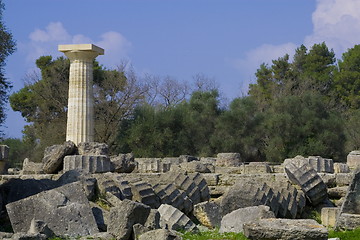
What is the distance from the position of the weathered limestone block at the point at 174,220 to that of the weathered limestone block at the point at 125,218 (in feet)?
4.70

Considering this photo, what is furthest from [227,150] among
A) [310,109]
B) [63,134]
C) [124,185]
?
[124,185]

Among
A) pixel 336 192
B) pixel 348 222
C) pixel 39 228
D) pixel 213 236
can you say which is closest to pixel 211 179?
pixel 336 192

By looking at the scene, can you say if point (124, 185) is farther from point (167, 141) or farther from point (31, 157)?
point (31, 157)

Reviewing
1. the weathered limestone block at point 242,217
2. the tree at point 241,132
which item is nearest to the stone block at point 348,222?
the weathered limestone block at point 242,217

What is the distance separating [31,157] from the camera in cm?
4478

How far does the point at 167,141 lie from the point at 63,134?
6811 mm

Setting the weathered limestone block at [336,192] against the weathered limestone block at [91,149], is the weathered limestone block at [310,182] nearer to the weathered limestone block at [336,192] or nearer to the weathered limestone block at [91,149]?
the weathered limestone block at [336,192]

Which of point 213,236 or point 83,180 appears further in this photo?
point 83,180

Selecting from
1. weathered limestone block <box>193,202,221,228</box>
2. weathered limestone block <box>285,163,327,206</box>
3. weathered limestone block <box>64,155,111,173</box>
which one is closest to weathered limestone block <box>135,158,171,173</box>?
weathered limestone block <box>64,155,111,173</box>

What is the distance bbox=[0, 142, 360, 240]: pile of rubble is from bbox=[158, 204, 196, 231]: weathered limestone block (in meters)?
0.02

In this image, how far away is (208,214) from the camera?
51.3ft

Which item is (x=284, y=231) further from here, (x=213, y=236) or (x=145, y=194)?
(x=145, y=194)

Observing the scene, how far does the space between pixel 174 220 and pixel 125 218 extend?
240cm

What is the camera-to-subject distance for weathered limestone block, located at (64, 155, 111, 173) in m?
20.4
